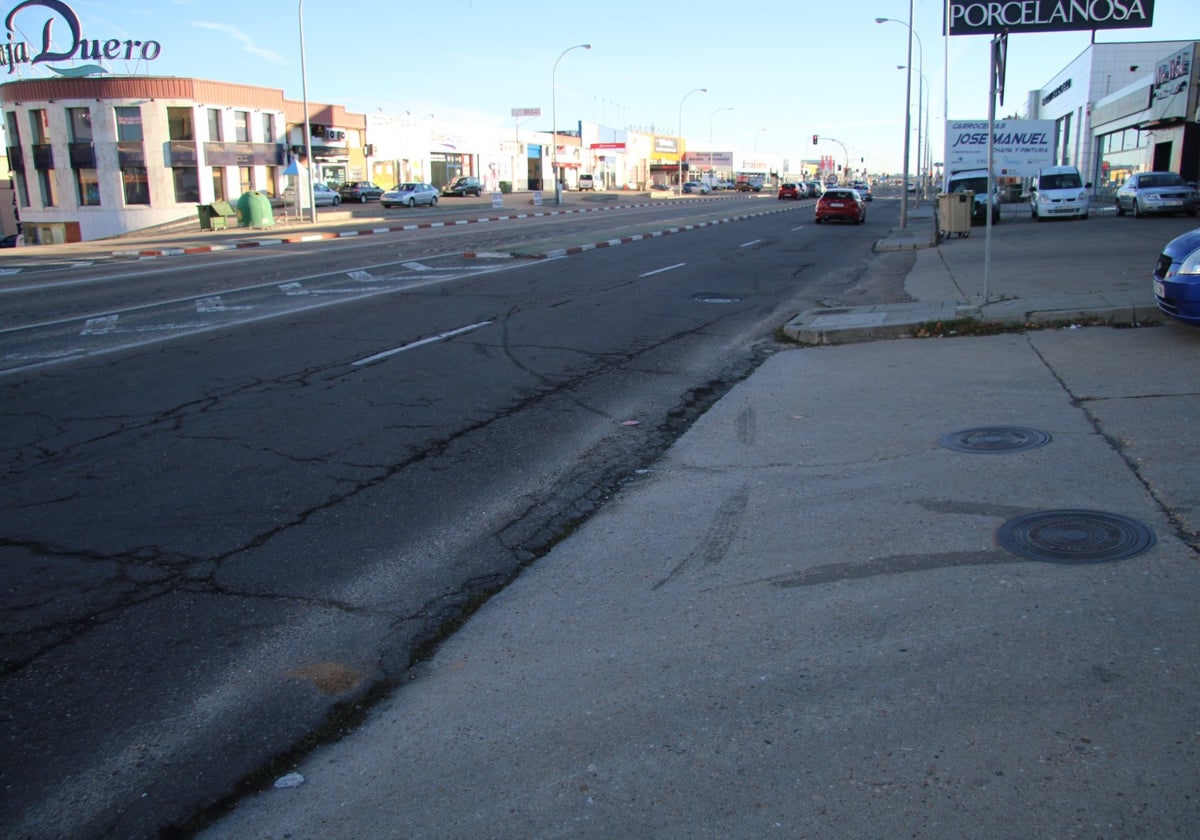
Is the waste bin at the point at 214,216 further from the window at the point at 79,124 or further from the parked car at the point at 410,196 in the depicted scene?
the parked car at the point at 410,196

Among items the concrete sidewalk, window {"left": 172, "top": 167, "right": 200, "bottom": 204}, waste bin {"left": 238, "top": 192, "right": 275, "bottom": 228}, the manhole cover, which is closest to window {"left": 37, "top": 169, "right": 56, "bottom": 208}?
window {"left": 172, "top": 167, "right": 200, "bottom": 204}

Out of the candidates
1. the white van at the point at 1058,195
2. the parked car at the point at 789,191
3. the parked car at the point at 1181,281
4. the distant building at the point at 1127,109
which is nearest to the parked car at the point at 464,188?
the parked car at the point at 789,191

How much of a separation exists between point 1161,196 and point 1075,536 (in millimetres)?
32809

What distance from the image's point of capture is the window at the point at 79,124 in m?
51.0

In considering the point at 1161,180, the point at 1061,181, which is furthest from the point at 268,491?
the point at 1161,180

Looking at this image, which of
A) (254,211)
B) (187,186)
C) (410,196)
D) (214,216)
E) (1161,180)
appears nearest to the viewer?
(1161,180)

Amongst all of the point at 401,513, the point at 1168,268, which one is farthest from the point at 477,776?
the point at 1168,268

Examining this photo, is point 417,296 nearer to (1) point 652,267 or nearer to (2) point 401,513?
(1) point 652,267

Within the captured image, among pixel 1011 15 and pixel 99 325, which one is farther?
pixel 99 325

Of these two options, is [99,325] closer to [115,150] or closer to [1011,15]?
[1011,15]

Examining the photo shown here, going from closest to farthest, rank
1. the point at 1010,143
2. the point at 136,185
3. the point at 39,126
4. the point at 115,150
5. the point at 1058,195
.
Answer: the point at 1058,195, the point at 1010,143, the point at 115,150, the point at 136,185, the point at 39,126

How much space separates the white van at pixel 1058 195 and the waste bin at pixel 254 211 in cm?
2956

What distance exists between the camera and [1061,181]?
110 ft

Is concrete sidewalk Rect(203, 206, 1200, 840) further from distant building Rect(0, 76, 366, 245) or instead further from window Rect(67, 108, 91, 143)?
window Rect(67, 108, 91, 143)
